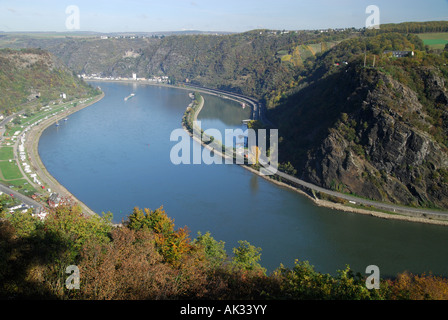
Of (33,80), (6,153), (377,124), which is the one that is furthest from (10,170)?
(33,80)

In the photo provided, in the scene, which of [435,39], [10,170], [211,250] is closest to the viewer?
[211,250]

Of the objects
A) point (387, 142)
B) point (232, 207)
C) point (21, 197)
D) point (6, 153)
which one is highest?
point (387, 142)

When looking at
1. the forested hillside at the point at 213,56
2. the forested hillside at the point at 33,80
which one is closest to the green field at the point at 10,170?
the forested hillside at the point at 33,80

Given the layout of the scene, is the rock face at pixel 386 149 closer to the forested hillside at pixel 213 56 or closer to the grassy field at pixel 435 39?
the grassy field at pixel 435 39

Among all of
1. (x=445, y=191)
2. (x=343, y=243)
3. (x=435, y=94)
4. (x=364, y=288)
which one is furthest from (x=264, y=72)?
(x=364, y=288)

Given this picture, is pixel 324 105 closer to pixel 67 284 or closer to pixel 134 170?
pixel 134 170

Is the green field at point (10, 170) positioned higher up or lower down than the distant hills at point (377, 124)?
lower down

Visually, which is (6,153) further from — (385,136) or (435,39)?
(435,39)
